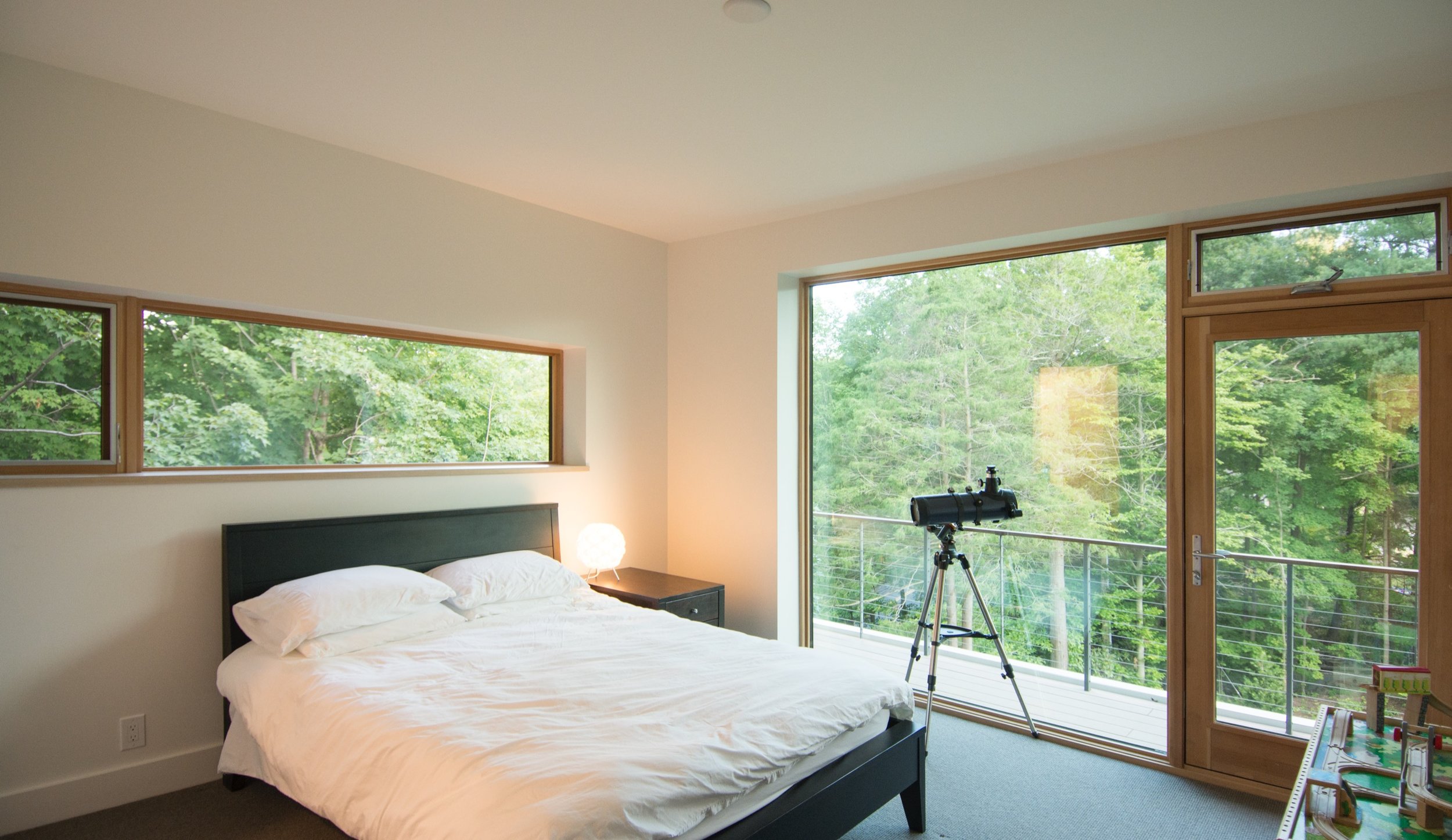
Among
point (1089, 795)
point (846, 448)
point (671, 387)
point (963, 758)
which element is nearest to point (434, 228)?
point (671, 387)

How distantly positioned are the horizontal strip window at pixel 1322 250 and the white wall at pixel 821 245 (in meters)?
0.11

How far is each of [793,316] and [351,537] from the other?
8.28 ft

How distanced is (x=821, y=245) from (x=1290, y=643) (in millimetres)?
2681

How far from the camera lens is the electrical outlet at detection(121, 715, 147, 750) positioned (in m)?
2.65

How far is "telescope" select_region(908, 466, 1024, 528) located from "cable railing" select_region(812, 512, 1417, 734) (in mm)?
577

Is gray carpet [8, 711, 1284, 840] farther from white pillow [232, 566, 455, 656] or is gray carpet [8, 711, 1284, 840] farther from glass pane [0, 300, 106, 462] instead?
glass pane [0, 300, 106, 462]

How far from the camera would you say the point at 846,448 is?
425cm

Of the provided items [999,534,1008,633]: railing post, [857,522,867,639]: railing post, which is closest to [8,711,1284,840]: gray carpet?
[999,534,1008,633]: railing post

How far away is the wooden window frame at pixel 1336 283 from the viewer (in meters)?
2.61

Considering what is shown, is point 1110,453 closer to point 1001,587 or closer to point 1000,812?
point 1001,587

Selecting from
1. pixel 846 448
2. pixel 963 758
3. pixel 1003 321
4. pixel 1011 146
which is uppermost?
pixel 1011 146

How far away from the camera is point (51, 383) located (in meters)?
2.65

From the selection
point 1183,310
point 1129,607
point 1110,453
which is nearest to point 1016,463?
point 1110,453

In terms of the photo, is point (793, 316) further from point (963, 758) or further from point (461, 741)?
point (461, 741)
